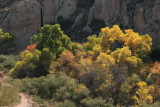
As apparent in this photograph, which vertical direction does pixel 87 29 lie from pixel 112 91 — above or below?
above

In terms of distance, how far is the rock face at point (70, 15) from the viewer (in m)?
39.2

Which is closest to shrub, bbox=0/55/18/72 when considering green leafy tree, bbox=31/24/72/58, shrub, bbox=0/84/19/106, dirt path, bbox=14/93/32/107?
green leafy tree, bbox=31/24/72/58

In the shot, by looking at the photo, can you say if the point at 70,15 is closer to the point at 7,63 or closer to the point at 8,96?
the point at 7,63

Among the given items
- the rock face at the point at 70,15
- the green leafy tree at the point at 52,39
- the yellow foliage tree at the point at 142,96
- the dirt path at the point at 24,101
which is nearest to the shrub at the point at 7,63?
the rock face at the point at 70,15

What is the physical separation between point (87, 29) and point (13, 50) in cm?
1375

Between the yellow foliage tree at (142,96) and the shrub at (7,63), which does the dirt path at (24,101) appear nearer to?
the yellow foliage tree at (142,96)

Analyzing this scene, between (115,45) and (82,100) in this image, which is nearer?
(82,100)

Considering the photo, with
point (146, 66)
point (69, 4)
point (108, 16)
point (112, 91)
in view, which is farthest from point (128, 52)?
point (69, 4)

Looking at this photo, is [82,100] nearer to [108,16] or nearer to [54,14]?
[108,16]

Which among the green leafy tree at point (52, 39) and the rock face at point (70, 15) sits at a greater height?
the rock face at point (70, 15)

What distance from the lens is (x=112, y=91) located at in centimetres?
2489

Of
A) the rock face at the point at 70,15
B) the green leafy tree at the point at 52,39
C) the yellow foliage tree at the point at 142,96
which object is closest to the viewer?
the yellow foliage tree at the point at 142,96

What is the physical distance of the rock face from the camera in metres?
39.2

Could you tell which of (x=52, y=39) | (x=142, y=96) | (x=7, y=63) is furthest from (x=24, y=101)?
(x=7, y=63)
